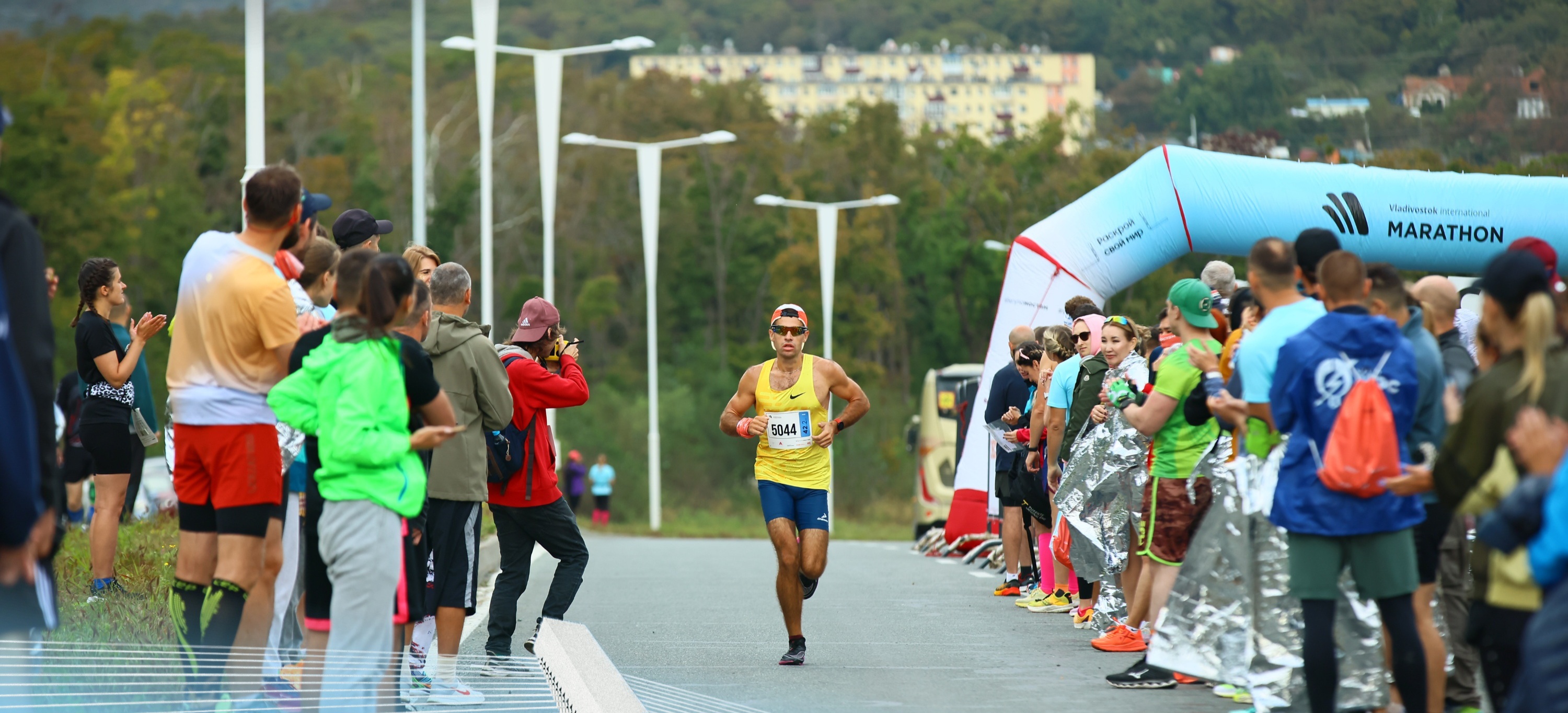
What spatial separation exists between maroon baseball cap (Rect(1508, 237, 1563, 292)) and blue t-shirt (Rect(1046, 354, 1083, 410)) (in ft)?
16.6

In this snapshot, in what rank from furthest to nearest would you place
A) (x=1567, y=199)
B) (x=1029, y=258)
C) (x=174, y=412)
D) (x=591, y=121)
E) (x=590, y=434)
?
1. (x=591, y=121)
2. (x=590, y=434)
3. (x=1029, y=258)
4. (x=1567, y=199)
5. (x=174, y=412)

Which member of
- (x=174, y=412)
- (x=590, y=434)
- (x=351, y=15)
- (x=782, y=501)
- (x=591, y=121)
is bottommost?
(x=590, y=434)

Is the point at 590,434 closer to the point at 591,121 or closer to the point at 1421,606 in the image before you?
the point at 591,121

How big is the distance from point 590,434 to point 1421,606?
5738 centimetres

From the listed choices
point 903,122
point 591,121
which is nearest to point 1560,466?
point 591,121

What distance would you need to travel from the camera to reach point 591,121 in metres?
71.4

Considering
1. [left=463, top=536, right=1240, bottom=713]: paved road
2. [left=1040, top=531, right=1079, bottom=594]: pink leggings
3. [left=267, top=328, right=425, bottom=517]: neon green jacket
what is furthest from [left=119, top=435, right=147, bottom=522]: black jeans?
[left=1040, top=531, right=1079, bottom=594]: pink leggings

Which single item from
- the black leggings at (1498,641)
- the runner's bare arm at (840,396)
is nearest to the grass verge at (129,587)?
the runner's bare arm at (840,396)

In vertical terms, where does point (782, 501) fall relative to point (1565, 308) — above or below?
below

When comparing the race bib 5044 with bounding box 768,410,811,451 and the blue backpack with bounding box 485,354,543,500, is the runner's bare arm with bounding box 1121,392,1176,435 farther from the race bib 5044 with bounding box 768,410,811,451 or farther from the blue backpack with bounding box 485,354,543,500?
the blue backpack with bounding box 485,354,543,500

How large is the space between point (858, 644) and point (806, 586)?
2.75 ft

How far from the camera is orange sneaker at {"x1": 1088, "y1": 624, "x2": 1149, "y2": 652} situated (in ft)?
31.8

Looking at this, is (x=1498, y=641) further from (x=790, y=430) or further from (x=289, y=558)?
(x=790, y=430)

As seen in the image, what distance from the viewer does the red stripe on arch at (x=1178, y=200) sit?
1536 centimetres
